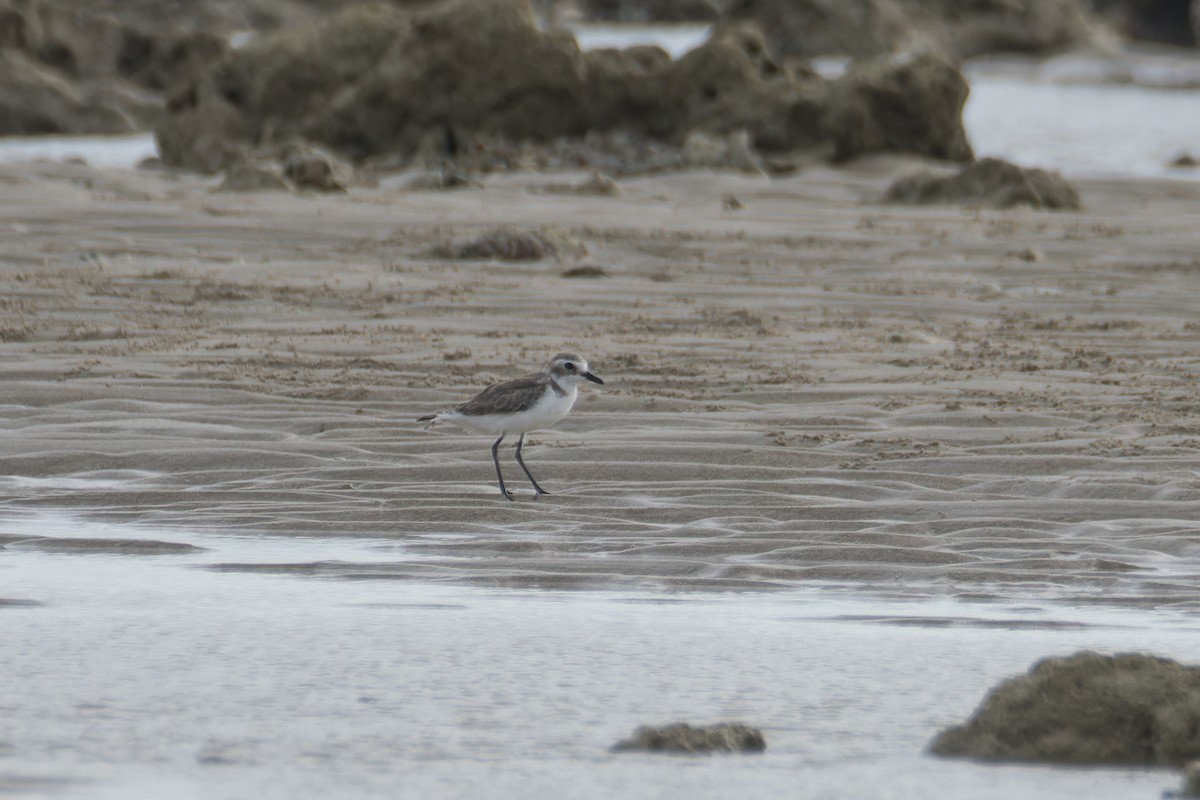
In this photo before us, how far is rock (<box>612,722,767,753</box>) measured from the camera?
4012 millimetres

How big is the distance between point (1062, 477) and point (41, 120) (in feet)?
61.2

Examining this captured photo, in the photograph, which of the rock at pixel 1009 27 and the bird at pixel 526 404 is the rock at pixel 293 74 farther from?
the rock at pixel 1009 27

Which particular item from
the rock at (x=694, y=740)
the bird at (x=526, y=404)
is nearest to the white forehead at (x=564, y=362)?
the bird at (x=526, y=404)

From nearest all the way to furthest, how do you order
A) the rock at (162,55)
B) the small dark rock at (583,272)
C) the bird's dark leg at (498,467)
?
the bird's dark leg at (498,467), the small dark rock at (583,272), the rock at (162,55)

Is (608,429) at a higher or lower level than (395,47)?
lower

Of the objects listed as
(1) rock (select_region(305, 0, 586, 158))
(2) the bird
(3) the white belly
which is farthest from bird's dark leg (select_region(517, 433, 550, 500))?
(1) rock (select_region(305, 0, 586, 158))

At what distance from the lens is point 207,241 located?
11617 mm

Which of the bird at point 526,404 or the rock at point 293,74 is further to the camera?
the rock at point 293,74

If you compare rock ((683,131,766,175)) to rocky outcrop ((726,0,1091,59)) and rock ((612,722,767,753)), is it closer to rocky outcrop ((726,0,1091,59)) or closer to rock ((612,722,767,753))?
rock ((612,722,767,753))

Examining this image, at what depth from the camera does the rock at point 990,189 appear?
14.6 metres

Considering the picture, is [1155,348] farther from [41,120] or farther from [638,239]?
[41,120]

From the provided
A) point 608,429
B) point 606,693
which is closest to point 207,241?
point 608,429

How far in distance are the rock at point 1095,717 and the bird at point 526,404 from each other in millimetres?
2859

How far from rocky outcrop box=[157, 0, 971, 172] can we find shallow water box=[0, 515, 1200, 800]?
1237 centimetres
